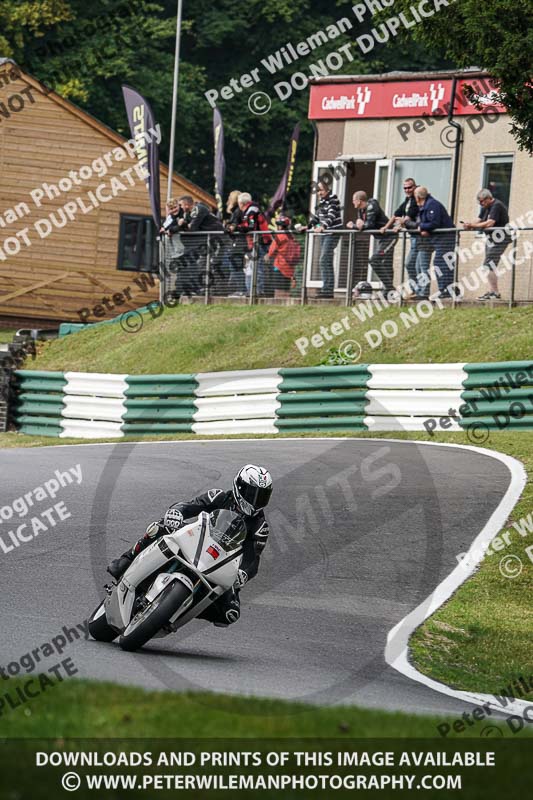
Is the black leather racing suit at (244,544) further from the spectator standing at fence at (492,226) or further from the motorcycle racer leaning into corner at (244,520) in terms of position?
the spectator standing at fence at (492,226)

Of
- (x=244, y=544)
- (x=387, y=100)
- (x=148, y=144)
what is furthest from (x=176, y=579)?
(x=148, y=144)

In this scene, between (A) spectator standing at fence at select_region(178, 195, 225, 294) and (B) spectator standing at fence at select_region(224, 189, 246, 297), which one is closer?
(B) spectator standing at fence at select_region(224, 189, 246, 297)

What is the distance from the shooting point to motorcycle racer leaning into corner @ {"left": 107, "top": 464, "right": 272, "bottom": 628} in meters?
9.34

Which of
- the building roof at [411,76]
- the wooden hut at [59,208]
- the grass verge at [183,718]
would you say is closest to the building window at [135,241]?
the wooden hut at [59,208]

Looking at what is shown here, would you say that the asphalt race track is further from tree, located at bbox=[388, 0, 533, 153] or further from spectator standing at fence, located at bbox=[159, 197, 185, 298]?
spectator standing at fence, located at bbox=[159, 197, 185, 298]

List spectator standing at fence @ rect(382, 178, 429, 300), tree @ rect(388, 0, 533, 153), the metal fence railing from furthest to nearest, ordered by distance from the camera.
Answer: spectator standing at fence @ rect(382, 178, 429, 300) → the metal fence railing → tree @ rect(388, 0, 533, 153)

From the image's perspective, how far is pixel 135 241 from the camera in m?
36.4

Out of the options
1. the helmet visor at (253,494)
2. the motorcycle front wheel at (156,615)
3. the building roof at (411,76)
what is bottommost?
the motorcycle front wheel at (156,615)

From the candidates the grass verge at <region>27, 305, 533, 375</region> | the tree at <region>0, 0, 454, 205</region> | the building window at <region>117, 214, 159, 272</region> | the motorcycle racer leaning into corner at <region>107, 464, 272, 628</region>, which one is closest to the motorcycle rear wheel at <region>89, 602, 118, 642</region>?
the motorcycle racer leaning into corner at <region>107, 464, 272, 628</region>

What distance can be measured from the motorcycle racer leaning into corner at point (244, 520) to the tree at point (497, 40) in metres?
5.86

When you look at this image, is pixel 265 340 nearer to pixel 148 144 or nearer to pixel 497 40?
pixel 148 144

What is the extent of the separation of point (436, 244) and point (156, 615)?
13470 mm

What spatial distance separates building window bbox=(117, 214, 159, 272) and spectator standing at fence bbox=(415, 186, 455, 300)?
1566 centimetres

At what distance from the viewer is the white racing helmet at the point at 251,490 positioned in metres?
9.42
